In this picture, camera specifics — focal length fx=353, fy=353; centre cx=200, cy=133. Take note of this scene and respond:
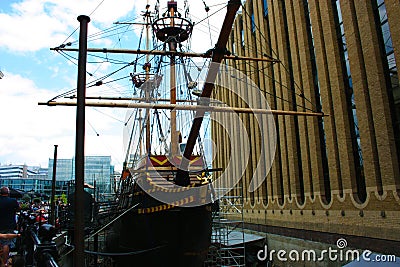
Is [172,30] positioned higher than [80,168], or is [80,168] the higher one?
[172,30]

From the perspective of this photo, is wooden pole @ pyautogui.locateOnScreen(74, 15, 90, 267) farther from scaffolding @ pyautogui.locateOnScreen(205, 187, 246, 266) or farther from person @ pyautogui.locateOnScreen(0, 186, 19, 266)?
scaffolding @ pyautogui.locateOnScreen(205, 187, 246, 266)

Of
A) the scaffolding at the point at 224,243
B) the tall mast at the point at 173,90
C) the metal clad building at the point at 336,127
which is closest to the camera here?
the metal clad building at the point at 336,127

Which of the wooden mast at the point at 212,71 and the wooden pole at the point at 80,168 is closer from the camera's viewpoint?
the wooden pole at the point at 80,168

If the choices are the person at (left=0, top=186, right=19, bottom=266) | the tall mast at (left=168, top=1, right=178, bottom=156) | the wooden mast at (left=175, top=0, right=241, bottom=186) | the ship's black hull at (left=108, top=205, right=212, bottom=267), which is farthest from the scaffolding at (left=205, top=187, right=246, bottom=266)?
the person at (left=0, top=186, right=19, bottom=266)

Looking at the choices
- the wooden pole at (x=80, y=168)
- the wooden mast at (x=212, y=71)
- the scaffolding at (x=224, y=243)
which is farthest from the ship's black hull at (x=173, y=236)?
the wooden pole at (x=80, y=168)

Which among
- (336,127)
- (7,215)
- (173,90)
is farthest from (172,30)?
(7,215)

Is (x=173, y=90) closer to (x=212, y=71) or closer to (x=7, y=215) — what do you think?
(x=212, y=71)

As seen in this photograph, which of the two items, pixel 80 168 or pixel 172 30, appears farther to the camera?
pixel 172 30

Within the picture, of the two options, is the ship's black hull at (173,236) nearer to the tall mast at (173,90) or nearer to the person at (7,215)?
the tall mast at (173,90)

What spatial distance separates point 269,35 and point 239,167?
9.13 meters

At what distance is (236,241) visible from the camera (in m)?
18.2

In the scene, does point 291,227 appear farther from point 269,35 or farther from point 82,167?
point 82,167

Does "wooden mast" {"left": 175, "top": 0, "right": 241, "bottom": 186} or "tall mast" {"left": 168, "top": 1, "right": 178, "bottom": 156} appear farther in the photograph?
"tall mast" {"left": 168, "top": 1, "right": 178, "bottom": 156}

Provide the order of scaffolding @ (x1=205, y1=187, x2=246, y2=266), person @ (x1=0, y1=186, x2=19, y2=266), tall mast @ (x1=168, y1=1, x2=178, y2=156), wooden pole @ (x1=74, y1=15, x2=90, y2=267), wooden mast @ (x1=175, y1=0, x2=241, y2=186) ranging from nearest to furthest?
wooden pole @ (x1=74, y1=15, x2=90, y2=267) < person @ (x1=0, y1=186, x2=19, y2=266) < wooden mast @ (x1=175, y1=0, x2=241, y2=186) < tall mast @ (x1=168, y1=1, x2=178, y2=156) < scaffolding @ (x1=205, y1=187, x2=246, y2=266)
